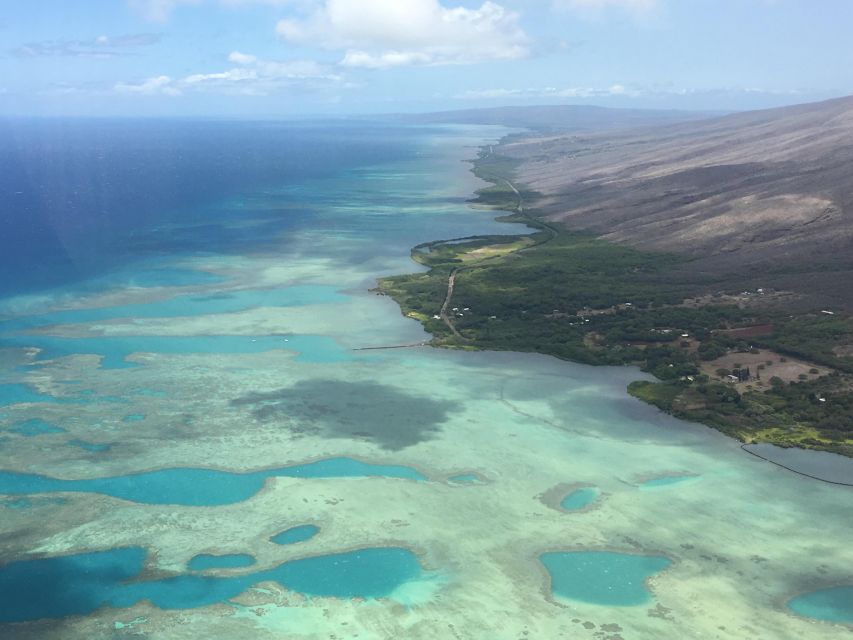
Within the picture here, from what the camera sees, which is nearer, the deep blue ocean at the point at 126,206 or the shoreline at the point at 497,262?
the shoreline at the point at 497,262

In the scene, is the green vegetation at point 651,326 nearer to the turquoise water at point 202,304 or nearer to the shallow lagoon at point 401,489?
the shallow lagoon at point 401,489

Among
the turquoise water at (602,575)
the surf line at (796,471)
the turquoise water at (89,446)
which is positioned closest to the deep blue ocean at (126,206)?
the turquoise water at (89,446)

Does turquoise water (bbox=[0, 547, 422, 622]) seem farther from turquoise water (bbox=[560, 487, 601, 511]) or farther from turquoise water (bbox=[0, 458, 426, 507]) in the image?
turquoise water (bbox=[560, 487, 601, 511])

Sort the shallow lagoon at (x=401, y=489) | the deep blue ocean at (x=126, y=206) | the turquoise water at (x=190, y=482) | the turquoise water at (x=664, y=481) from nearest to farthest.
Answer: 1. the shallow lagoon at (x=401, y=489)
2. the turquoise water at (x=190, y=482)
3. the turquoise water at (x=664, y=481)
4. the deep blue ocean at (x=126, y=206)

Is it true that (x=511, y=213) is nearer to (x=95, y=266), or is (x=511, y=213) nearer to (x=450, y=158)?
(x=95, y=266)

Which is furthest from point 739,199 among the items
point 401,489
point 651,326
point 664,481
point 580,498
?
point 401,489

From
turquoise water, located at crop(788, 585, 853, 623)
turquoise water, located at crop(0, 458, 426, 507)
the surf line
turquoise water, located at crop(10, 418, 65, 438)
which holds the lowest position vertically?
turquoise water, located at crop(788, 585, 853, 623)

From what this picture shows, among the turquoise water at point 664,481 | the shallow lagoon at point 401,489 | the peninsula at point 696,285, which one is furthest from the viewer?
the peninsula at point 696,285

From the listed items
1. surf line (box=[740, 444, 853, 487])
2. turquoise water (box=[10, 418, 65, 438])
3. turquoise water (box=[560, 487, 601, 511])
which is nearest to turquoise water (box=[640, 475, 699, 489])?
turquoise water (box=[560, 487, 601, 511])
